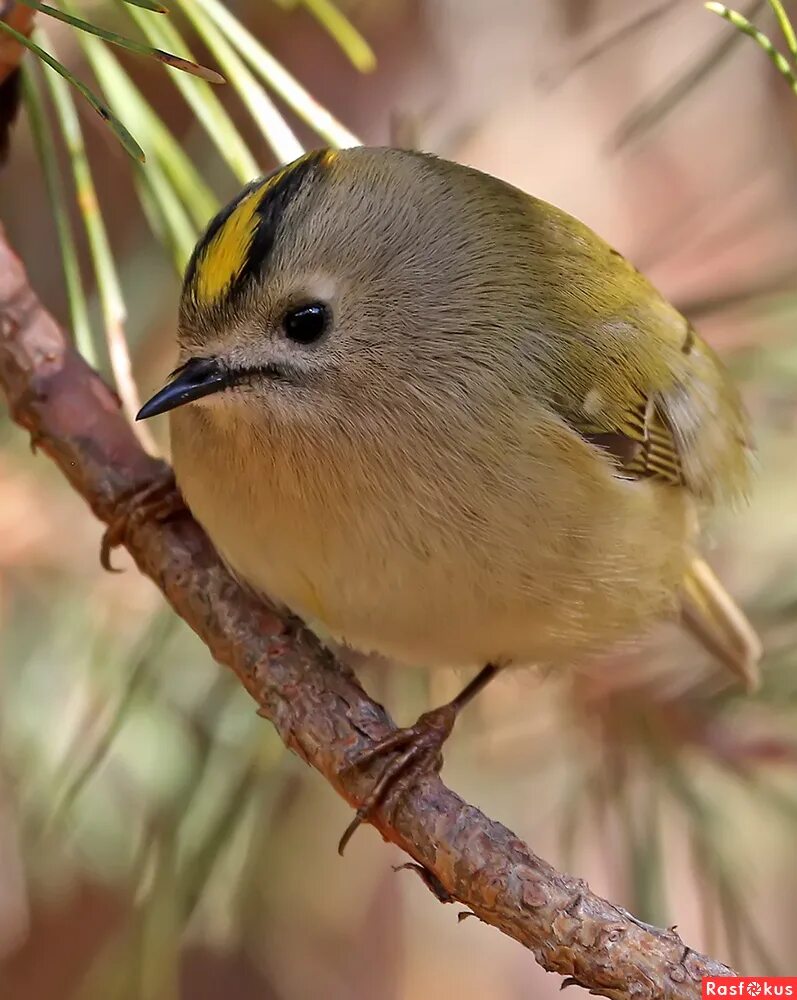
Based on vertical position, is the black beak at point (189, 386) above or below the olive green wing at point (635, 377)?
above

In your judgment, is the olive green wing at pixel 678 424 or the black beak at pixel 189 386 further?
the olive green wing at pixel 678 424

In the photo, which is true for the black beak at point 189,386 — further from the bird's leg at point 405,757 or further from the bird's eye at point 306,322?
the bird's leg at point 405,757

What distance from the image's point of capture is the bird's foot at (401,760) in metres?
0.62

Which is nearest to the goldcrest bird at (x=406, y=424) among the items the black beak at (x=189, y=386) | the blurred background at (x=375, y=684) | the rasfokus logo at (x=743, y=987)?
the black beak at (x=189, y=386)

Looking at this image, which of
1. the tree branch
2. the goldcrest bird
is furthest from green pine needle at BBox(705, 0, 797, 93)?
the tree branch

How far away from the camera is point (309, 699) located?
0.64 meters

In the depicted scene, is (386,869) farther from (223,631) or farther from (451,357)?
(451,357)

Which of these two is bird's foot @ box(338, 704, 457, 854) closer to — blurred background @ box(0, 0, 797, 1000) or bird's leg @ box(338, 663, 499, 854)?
bird's leg @ box(338, 663, 499, 854)

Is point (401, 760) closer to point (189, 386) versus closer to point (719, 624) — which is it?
point (189, 386)

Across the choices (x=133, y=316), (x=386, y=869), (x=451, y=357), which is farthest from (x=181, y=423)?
(x=386, y=869)

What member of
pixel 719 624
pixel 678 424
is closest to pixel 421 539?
pixel 678 424

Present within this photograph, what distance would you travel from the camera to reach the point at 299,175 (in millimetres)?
671

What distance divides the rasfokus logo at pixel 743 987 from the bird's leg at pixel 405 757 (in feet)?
0.65

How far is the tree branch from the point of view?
0.49 m
